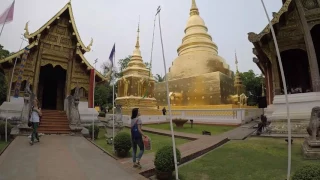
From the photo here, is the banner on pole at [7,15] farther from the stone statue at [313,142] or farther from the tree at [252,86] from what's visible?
the tree at [252,86]

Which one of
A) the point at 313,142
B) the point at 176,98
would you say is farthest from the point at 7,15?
the point at 176,98

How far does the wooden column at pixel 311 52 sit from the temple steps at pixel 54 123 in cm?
1328

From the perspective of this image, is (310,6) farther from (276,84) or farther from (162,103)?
(162,103)

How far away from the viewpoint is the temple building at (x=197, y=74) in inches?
942

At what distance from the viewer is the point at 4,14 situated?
338 inches

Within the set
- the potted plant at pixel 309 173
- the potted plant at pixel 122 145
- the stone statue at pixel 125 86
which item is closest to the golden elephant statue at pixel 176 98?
the stone statue at pixel 125 86

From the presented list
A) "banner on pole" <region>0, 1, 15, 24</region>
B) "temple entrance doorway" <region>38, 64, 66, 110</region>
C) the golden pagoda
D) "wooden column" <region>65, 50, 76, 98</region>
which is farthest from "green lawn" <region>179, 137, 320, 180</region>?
the golden pagoda

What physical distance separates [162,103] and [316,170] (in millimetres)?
26014

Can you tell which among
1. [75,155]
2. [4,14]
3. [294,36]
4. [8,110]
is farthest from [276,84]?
[8,110]

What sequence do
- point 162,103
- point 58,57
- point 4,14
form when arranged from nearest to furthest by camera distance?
point 4,14 → point 58,57 → point 162,103

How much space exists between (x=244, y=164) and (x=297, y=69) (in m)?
12.4

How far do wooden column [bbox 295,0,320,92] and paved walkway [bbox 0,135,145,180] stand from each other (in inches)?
418

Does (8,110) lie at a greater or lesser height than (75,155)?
greater

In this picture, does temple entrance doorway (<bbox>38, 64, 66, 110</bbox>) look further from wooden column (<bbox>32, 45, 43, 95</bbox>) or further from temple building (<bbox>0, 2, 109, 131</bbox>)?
wooden column (<bbox>32, 45, 43, 95</bbox>)
